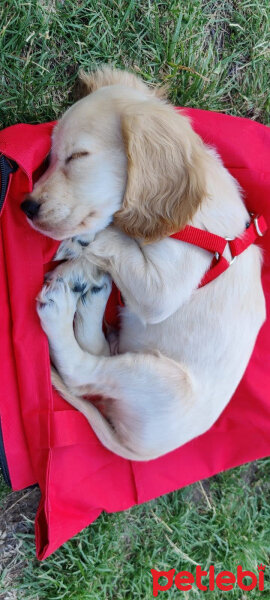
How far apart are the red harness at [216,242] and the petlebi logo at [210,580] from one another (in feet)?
5.85

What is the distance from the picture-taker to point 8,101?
234 centimetres

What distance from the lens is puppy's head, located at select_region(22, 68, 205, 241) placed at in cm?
182

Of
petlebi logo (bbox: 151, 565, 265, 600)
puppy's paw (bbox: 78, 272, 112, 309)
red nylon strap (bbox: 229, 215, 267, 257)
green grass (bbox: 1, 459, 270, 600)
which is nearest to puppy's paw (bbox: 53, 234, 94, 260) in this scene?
puppy's paw (bbox: 78, 272, 112, 309)

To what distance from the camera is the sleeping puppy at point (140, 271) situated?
1838mm

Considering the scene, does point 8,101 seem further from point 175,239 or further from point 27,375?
point 27,375

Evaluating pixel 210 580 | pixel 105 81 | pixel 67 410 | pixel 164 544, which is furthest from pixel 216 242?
pixel 210 580

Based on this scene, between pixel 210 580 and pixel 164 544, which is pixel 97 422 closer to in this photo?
pixel 164 544

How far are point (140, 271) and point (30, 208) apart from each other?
18.8 inches

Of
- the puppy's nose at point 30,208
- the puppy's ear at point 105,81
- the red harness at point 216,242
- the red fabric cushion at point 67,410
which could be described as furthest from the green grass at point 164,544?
the puppy's ear at point 105,81

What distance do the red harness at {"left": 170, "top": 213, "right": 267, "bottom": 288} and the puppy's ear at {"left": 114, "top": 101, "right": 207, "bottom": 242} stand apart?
0.10m

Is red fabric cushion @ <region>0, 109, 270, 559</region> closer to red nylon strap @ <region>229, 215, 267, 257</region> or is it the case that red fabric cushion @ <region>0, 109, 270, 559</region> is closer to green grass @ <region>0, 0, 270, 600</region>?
red nylon strap @ <region>229, 215, 267, 257</region>

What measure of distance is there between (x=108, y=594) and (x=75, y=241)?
75.6 inches

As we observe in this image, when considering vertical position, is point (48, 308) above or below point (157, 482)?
above

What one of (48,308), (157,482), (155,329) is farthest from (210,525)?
(48,308)
